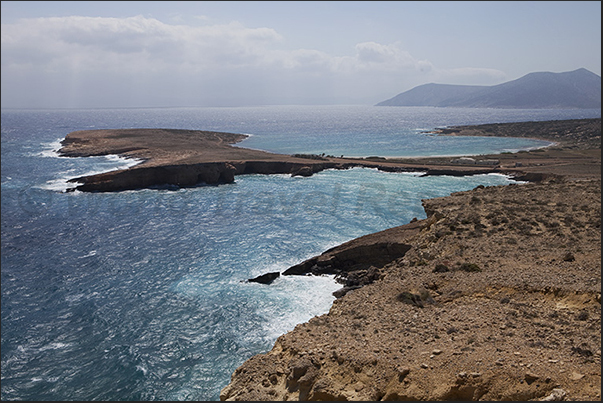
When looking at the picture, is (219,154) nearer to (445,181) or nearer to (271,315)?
(445,181)

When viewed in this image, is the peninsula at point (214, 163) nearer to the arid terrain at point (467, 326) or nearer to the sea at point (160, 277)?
the sea at point (160, 277)

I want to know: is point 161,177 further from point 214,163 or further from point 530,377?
point 530,377

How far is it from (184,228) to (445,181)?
38.8 metres

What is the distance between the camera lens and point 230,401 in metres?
9.52

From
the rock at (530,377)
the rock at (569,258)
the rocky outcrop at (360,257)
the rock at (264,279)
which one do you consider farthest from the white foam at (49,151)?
the rock at (530,377)

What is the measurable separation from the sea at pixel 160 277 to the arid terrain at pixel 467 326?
6.13m

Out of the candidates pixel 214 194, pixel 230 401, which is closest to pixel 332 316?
pixel 230 401

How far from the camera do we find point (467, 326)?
11.3 m

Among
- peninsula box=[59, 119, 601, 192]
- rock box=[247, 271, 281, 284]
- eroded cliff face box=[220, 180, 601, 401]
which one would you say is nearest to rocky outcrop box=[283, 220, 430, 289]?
rock box=[247, 271, 281, 284]

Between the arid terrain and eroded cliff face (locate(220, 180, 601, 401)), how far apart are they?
0.11 ft

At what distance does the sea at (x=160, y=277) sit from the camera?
16844mm

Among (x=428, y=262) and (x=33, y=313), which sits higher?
(x=428, y=262)

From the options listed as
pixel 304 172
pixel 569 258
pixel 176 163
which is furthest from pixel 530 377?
pixel 176 163

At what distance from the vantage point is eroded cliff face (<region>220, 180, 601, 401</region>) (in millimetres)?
8453
